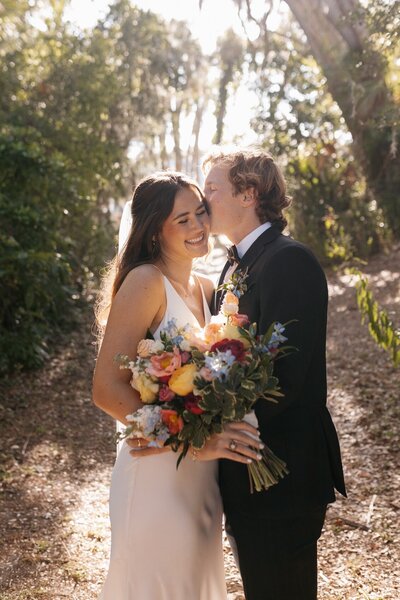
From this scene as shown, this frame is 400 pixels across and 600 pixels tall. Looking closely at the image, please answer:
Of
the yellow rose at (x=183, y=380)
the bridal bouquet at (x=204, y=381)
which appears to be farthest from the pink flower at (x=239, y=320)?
the yellow rose at (x=183, y=380)

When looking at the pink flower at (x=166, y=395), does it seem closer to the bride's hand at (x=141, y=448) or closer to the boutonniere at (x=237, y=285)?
the bride's hand at (x=141, y=448)

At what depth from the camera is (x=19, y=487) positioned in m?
6.02

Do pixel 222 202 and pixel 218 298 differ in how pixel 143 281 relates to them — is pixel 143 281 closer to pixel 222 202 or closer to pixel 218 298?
pixel 222 202

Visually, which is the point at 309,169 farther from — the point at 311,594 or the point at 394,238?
the point at 311,594

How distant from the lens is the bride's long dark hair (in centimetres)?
309

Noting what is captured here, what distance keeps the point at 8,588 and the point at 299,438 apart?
2.57m

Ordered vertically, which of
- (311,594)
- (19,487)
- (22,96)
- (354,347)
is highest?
(22,96)

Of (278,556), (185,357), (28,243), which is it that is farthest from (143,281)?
(28,243)

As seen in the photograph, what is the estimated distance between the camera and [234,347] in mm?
2439

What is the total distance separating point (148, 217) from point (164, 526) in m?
1.25

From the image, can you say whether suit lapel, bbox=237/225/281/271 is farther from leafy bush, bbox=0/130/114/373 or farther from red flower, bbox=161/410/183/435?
leafy bush, bbox=0/130/114/373

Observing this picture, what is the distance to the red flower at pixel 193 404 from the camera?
2453 mm

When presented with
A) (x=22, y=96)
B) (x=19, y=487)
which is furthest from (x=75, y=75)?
(x=19, y=487)

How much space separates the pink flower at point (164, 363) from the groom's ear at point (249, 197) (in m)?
0.80
